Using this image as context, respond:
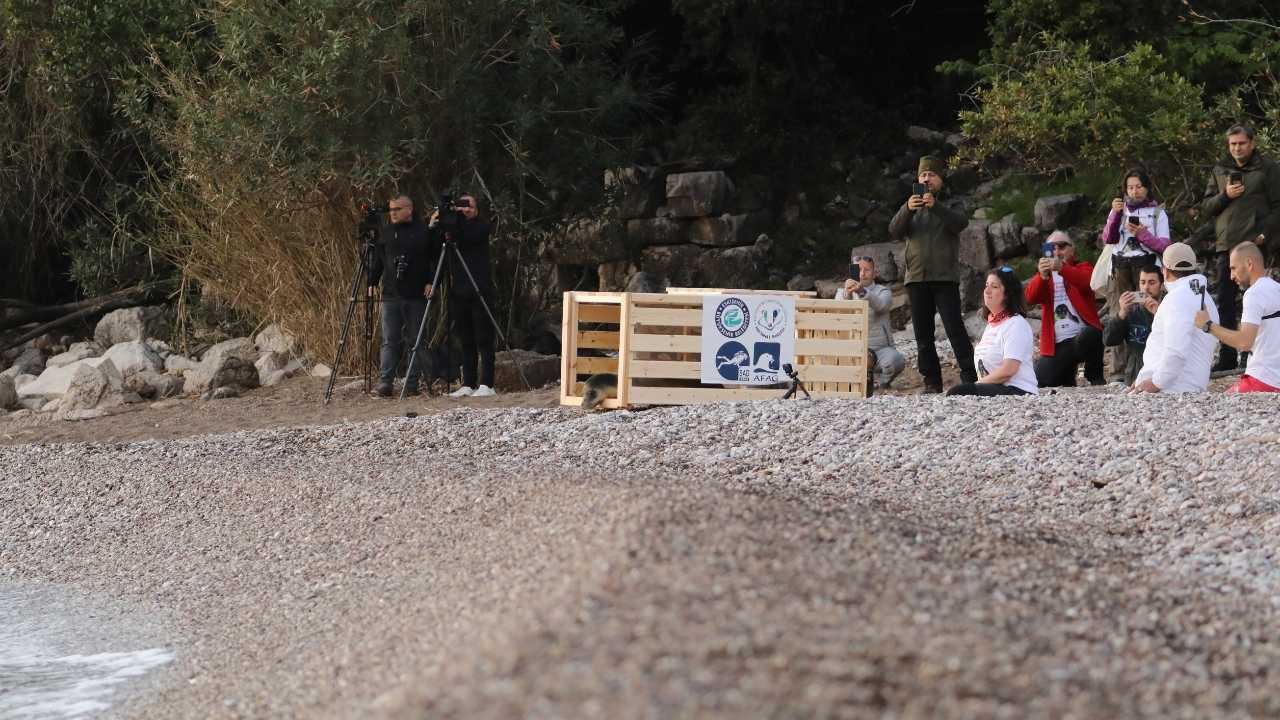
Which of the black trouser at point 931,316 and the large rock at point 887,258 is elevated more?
the large rock at point 887,258

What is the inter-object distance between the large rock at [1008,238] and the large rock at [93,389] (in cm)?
897

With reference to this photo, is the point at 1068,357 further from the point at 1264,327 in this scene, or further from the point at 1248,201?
the point at 1264,327

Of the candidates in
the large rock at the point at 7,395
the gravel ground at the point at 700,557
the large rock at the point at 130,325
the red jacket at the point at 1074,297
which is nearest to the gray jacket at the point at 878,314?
the red jacket at the point at 1074,297

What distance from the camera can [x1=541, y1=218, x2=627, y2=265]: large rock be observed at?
16.8 metres

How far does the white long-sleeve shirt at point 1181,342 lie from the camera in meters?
8.22

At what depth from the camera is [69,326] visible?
1714cm

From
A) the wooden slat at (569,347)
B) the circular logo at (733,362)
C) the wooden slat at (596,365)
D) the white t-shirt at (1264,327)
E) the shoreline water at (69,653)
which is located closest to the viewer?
the shoreline water at (69,653)

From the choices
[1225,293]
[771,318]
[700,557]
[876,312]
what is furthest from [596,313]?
[700,557]

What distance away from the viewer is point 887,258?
55.7 ft

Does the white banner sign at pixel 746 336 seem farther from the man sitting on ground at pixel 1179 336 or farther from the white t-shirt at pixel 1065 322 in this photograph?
→ the man sitting on ground at pixel 1179 336

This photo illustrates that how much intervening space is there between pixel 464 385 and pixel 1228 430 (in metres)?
6.35

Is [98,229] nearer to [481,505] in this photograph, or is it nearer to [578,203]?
[578,203]

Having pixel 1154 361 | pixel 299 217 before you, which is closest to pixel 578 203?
pixel 299 217

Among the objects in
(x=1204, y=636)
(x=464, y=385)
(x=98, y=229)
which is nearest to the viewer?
(x=1204, y=636)
